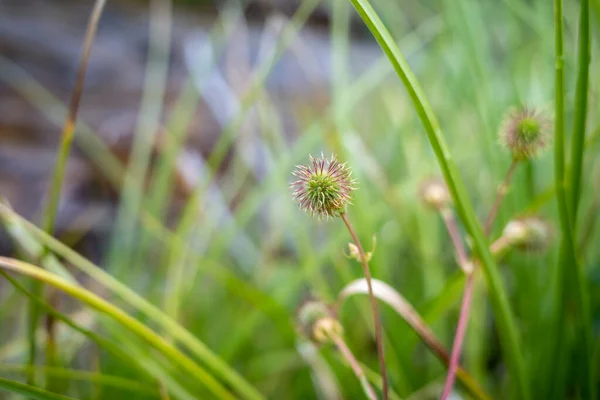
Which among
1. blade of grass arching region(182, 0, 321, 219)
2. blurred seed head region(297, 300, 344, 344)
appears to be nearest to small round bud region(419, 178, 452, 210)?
blurred seed head region(297, 300, 344, 344)

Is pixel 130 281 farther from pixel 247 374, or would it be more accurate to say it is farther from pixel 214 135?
pixel 214 135

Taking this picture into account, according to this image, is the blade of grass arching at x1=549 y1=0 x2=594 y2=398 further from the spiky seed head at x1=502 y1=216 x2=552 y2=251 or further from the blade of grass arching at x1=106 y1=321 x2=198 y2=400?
the blade of grass arching at x1=106 y1=321 x2=198 y2=400

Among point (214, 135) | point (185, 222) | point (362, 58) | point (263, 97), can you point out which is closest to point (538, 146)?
point (185, 222)

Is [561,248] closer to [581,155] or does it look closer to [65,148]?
[581,155]

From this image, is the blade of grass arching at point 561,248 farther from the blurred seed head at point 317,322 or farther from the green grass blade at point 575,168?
the blurred seed head at point 317,322

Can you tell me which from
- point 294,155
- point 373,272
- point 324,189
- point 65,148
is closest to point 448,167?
point 324,189

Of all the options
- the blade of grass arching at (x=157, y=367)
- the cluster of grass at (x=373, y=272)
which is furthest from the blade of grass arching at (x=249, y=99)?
the blade of grass arching at (x=157, y=367)
